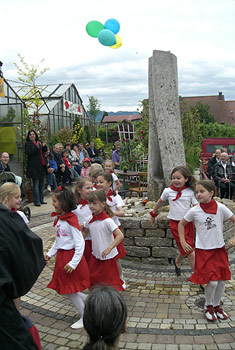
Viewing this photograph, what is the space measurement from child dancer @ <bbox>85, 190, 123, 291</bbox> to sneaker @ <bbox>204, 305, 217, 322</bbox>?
3.15 feet

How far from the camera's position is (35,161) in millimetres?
10242

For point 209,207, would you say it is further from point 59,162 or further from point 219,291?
point 59,162

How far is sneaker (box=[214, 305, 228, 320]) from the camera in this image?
3.78 metres

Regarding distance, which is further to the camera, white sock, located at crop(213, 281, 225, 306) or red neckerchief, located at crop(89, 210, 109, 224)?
red neckerchief, located at crop(89, 210, 109, 224)

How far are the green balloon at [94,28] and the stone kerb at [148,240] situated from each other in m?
6.03

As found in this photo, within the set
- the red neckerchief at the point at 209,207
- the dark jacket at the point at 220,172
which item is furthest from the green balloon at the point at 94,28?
the red neckerchief at the point at 209,207

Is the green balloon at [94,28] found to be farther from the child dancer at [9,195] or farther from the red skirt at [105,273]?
the red skirt at [105,273]

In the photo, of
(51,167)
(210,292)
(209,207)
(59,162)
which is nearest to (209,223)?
(209,207)

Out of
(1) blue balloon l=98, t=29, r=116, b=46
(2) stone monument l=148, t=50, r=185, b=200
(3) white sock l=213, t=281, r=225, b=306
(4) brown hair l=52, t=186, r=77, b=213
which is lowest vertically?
(3) white sock l=213, t=281, r=225, b=306

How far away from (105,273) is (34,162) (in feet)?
22.5

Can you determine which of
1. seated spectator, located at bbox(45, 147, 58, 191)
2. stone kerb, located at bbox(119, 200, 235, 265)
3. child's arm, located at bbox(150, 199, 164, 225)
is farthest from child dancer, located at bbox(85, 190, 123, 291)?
seated spectator, located at bbox(45, 147, 58, 191)

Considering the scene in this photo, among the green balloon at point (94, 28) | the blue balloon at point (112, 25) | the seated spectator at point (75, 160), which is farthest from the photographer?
the seated spectator at point (75, 160)

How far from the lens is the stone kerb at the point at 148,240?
5.46 meters

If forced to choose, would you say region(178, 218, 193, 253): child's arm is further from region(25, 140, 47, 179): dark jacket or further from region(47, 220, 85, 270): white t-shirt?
region(25, 140, 47, 179): dark jacket
